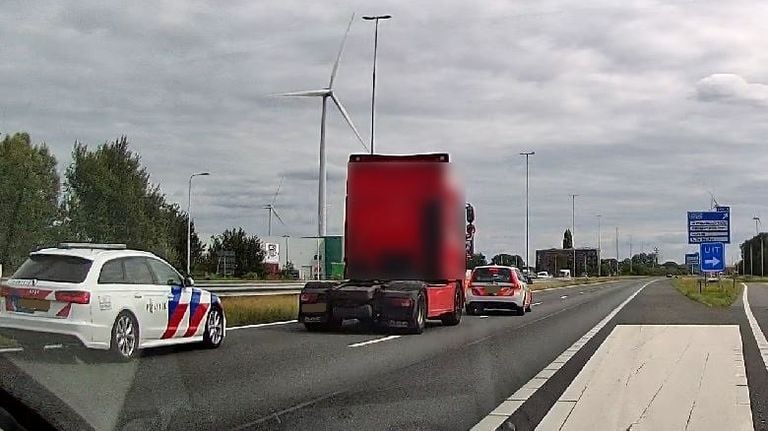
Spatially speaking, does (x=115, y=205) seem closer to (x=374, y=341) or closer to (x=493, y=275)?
(x=493, y=275)

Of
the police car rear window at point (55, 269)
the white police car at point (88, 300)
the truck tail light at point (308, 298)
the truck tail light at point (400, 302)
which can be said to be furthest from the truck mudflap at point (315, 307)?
the police car rear window at point (55, 269)

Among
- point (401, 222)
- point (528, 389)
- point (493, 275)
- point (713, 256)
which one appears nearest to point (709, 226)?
point (713, 256)

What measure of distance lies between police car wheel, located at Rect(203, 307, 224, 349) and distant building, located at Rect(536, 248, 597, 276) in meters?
145

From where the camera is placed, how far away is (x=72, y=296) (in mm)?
13328

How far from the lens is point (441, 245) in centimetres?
2391

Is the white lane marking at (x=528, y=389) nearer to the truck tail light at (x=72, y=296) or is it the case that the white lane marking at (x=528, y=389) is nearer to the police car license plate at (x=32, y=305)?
the truck tail light at (x=72, y=296)

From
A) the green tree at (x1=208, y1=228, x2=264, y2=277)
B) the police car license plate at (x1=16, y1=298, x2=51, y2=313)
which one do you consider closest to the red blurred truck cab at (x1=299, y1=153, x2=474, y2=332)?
the police car license plate at (x1=16, y1=298, x2=51, y2=313)

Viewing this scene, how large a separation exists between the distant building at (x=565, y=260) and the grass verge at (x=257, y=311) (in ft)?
437

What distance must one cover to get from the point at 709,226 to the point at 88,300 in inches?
1468

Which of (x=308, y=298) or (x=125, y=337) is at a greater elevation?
(x=308, y=298)

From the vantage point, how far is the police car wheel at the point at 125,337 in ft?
45.3

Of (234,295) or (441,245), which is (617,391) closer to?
(441,245)

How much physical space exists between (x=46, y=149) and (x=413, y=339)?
102 feet

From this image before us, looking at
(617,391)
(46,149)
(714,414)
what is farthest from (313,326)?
(46,149)
